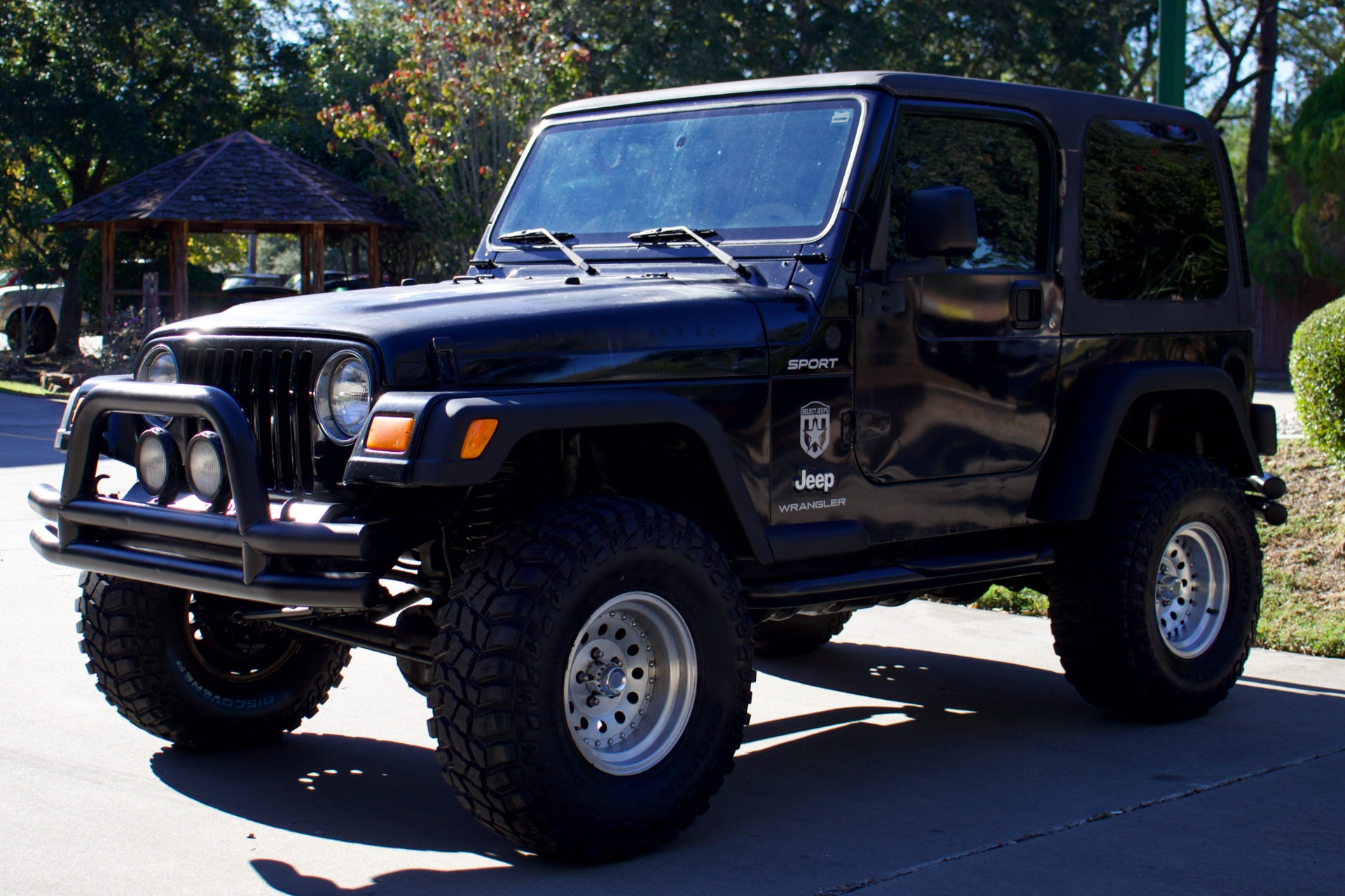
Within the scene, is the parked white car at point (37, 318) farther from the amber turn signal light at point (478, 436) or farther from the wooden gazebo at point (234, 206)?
the amber turn signal light at point (478, 436)

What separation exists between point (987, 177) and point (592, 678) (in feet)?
7.95

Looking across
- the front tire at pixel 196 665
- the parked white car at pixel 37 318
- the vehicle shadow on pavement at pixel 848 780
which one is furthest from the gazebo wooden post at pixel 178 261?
the front tire at pixel 196 665

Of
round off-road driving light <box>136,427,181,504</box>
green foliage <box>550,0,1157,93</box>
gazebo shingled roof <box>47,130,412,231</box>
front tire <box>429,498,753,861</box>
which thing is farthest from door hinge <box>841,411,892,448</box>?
green foliage <box>550,0,1157,93</box>

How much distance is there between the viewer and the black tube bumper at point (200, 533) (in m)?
3.74

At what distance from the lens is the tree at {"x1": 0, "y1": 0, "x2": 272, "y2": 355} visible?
25609mm

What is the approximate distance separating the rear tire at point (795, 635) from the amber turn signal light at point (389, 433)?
3.11m

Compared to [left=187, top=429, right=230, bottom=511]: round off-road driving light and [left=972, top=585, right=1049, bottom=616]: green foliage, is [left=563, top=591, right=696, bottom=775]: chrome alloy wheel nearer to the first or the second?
[left=187, top=429, right=230, bottom=511]: round off-road driving light

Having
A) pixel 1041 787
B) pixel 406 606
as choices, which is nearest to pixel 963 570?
pixel 1041 787

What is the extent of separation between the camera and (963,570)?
16.6 ft

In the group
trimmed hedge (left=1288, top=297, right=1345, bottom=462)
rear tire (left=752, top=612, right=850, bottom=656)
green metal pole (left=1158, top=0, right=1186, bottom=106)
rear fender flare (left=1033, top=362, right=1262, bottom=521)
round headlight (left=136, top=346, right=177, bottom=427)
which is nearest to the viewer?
round headlight (left=136, top=346, right=177, bottom=427)

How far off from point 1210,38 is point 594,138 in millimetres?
35393

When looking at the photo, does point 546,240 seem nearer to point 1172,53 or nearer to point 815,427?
point 815,427

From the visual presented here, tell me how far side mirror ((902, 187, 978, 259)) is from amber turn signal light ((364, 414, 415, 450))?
1.78m

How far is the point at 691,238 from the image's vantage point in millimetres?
4957
